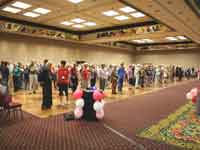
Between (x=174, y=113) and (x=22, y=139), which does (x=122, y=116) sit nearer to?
(x=174, y=113)

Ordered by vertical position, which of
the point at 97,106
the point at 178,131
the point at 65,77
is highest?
the point at 65,77

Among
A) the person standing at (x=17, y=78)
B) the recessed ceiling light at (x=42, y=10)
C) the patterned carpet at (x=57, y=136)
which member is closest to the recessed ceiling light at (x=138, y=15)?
the recessed ceiling light at (x=42, y=10)

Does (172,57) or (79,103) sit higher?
(172,57)

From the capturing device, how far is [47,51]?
54.9ft

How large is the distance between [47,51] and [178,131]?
14.1 m

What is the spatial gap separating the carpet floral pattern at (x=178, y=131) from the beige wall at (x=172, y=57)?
891 inches

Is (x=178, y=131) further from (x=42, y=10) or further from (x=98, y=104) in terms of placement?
(x=42, y=10)

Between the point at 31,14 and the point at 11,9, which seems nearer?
the point at 11,9

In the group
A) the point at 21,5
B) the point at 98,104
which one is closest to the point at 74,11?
the point at 21,5

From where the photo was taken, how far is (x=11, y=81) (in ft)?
37.6

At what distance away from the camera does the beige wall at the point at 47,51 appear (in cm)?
1398

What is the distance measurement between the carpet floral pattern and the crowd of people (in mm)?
3586

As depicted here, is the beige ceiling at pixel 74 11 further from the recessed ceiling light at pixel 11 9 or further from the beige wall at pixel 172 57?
the beige wall at pixel 172 57

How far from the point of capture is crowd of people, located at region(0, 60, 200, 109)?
6.67 metres
